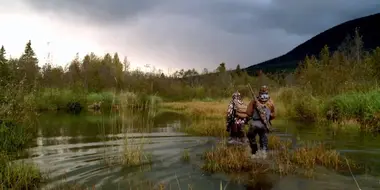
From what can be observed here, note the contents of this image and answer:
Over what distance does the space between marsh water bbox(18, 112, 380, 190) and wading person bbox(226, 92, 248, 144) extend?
40.3 inches

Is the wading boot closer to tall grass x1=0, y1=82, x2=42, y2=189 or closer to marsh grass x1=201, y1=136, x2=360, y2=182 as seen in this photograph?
marsh grass x1=201, y1=136, x2=360, y2=182

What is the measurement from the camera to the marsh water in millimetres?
8172

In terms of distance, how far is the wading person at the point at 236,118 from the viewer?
492 inches

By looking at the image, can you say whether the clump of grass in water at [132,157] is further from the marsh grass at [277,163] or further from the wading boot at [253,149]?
the wading boot at [253,149]

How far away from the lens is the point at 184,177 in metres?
8.83

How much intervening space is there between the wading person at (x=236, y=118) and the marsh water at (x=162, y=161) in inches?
40.3

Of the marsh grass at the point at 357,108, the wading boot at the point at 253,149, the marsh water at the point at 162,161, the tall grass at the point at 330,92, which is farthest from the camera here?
the tall grass at the point at 330,92

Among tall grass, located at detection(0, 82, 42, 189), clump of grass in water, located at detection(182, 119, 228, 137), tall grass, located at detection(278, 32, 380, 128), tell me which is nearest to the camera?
tall grass, located at detection(0, 82, 42, 189)

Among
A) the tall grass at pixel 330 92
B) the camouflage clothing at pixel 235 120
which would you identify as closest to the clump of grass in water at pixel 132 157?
the camouflage clothing at pixel 235 120

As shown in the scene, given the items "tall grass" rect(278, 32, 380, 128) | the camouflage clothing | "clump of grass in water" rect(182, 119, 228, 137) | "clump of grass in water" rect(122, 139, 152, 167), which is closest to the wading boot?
the camouflage clothing

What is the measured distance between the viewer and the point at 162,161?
422 inches

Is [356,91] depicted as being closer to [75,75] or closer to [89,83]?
[89,83]

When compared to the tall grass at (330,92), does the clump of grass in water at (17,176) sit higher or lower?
lower

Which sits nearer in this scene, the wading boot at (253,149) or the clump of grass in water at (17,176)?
the clump of grass in water at (17,176)
